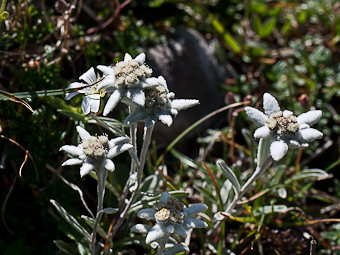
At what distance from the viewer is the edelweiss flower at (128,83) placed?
2.28 m

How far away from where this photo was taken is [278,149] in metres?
2.33

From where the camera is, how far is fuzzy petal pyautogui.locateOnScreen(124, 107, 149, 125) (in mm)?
2277

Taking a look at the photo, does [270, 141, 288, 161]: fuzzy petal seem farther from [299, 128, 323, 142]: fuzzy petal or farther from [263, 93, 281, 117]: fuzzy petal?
[263, 93, 281, 117]: fuzzy petal

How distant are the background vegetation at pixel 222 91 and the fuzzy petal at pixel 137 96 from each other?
0.78 metres

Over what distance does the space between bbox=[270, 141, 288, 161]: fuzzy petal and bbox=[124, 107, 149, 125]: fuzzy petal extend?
66 cm

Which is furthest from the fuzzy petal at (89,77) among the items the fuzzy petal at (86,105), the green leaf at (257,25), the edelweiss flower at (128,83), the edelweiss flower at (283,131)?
the green leaf at (257,25)

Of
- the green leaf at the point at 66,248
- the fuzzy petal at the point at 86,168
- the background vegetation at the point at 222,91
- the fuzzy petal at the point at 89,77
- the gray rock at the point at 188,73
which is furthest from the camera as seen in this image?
the gray rock at the point at 188,73

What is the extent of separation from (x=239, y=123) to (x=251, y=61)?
0.89 m

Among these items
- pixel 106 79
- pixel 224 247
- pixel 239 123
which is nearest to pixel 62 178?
pixel 106 79

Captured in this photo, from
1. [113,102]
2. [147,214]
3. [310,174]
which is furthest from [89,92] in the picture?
[310,174]

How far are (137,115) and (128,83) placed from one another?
0.54ft

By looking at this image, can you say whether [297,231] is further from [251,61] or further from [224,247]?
[251,61]

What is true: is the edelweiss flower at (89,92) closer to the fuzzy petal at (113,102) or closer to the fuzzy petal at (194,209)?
the fuzzy petal at (113,102)

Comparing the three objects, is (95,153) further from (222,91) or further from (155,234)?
(222,91)
